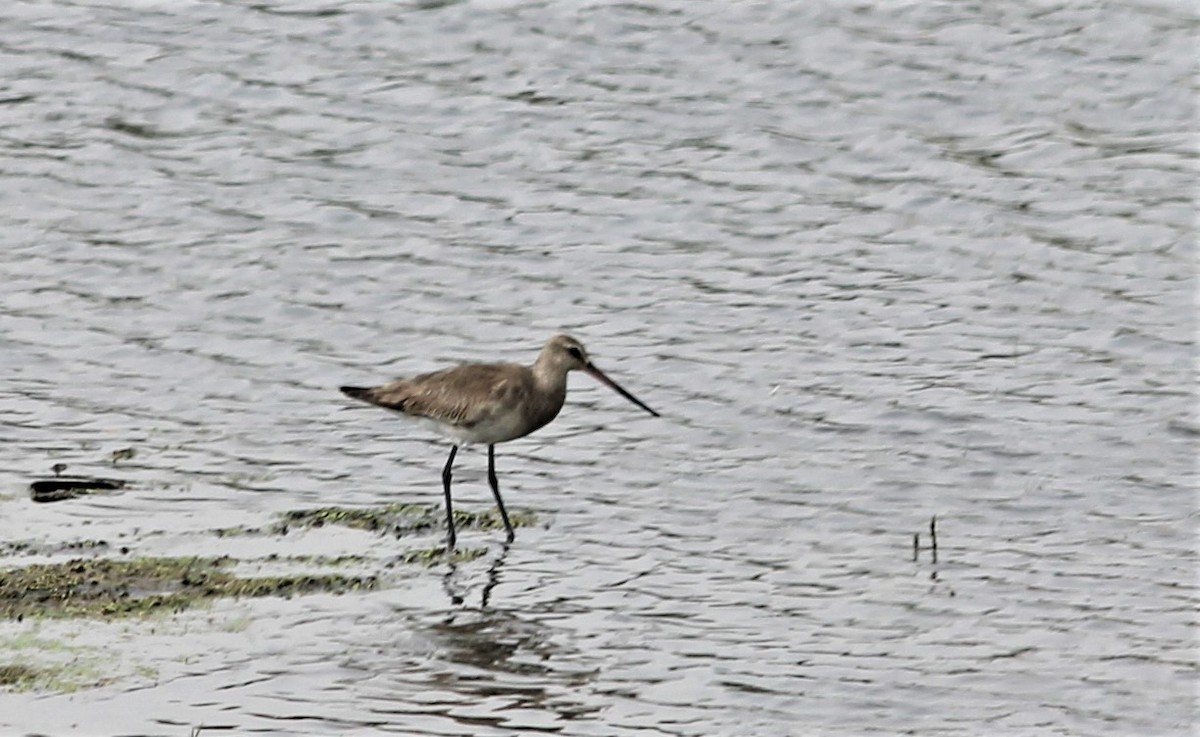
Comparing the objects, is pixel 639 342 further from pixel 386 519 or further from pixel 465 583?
pixel 465 583

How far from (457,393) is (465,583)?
4.96 feet

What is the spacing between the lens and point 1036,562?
11938 millimetres

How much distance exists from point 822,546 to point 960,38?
10396 mm

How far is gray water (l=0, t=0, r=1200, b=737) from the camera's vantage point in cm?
1049

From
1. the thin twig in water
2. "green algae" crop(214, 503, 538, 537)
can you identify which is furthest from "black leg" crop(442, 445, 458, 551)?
the thin twig in water

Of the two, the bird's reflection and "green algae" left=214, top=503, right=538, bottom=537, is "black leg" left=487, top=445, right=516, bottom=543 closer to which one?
"green algae" left=214, top=503, right=538, bottom=537

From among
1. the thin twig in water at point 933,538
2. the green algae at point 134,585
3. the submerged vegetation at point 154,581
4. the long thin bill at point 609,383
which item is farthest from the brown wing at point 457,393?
the thin twig in water at point 933,538

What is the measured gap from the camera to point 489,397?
1288cm

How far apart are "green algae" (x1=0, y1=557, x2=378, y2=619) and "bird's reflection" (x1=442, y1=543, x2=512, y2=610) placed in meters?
0.38

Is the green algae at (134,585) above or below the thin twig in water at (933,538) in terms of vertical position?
above

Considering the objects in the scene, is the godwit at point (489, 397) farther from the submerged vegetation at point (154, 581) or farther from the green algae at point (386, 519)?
the submerged vegetation at point (154, 581)

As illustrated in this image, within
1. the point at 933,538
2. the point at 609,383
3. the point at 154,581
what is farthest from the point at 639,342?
the point at 154,581

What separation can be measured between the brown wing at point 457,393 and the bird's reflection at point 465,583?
966 mm

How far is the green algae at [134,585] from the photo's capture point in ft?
35.6
